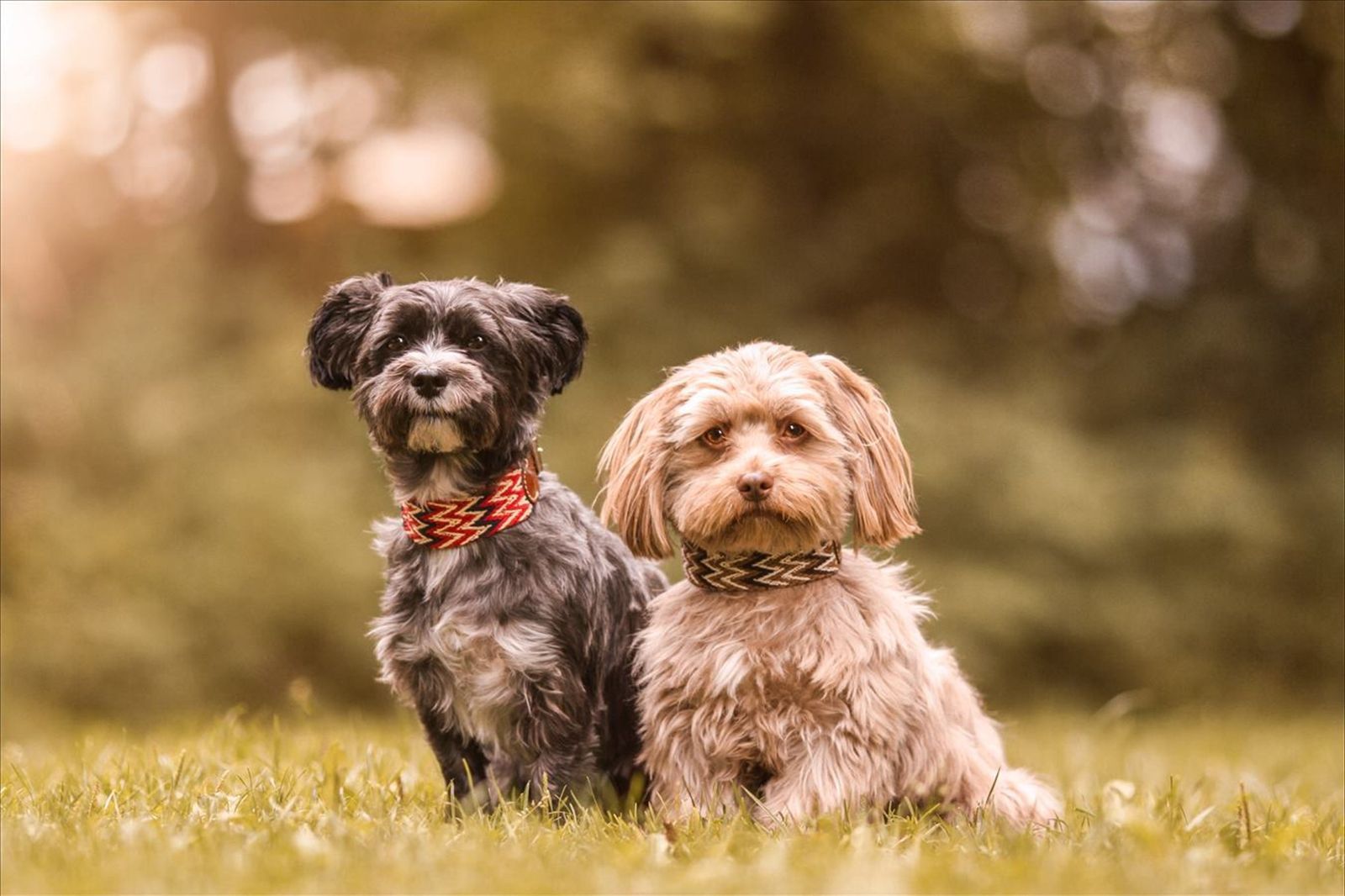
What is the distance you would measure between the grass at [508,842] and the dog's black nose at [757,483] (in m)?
0.87

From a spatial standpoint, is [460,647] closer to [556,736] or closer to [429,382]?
[556,736]

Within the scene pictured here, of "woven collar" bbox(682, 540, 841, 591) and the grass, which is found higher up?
"woven collar" bbox(682, 540, 841, 591)

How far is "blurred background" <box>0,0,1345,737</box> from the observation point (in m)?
10.6

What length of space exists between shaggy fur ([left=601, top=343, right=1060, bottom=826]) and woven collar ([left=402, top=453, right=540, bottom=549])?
281mm

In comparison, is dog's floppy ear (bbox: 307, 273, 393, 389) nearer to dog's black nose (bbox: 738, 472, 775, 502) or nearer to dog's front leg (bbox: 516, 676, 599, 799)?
dog's front leg (bbox: 516, 676, 599, 799)

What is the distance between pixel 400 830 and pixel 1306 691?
34.0ft

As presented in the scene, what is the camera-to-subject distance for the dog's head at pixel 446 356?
4.27 m

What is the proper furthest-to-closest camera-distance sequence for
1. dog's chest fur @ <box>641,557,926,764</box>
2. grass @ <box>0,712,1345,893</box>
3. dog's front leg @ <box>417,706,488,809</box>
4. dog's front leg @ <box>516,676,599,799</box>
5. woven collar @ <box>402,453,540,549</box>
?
dog's front leg @ <box>417,706,488,809</box> → woven collar @ <box>402,453,540,549</box> → dog's front leg @ <box>516,676,599,799</box> → dog's chest fur @ <box>641,557,926,764</box> → grass @ <box>0,712,1345,893</box>

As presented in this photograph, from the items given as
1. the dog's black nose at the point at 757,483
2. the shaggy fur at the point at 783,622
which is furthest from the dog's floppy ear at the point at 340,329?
the dog's black nose at the point at 757,483

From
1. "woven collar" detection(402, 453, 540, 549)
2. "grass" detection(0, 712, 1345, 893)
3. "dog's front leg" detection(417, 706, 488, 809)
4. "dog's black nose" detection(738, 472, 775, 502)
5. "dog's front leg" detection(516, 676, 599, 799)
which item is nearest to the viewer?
"grass" detection(0, 712, 1345, 893)

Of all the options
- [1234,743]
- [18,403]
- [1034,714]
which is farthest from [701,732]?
[18,403]

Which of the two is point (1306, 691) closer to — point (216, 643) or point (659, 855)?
point (216, 643)

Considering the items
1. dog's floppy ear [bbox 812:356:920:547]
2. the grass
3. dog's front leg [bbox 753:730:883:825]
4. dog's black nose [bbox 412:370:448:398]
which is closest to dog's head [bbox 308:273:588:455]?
dog's black nose [bbox 412:370:448:398]

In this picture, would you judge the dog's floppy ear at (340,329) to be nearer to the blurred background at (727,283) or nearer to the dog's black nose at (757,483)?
the dog's black nose at (757,483)
